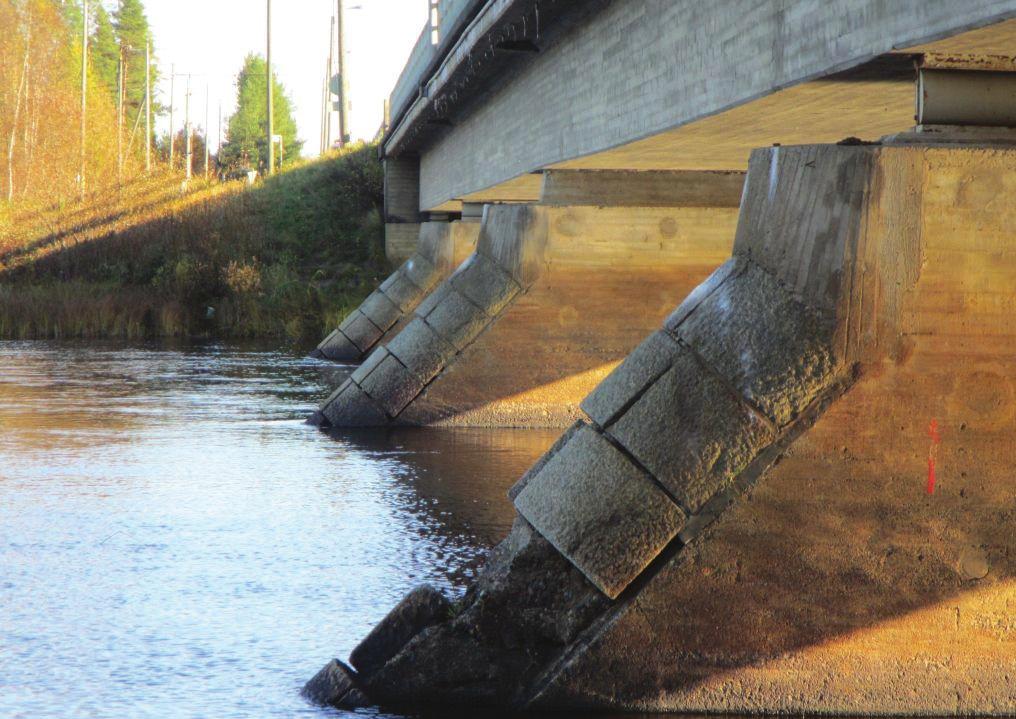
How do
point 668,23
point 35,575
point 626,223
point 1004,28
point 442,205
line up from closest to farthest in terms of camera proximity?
1. point 1004,28
2. point 35,575
3. point 668,23
4. point 626,223
5. point 442,205

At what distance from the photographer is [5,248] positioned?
42.0 m

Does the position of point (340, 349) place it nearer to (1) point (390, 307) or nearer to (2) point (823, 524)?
(1) point (390, 307)

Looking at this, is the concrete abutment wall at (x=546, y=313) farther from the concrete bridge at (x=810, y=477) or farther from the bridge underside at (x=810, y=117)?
the concrete bridge at (x=810, y=477)

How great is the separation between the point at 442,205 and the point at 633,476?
2271cm

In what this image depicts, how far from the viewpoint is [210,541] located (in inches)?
385

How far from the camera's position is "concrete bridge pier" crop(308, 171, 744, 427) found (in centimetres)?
1524

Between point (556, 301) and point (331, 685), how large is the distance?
9451 millimetres

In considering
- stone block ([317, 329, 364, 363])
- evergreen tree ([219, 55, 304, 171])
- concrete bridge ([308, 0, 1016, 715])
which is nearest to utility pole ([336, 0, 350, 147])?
stone block ([317, 329, 364, 363])

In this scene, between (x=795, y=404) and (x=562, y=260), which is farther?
(x=562, y=260)

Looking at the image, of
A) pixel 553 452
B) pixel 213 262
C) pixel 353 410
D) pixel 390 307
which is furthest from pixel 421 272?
pixel 553 452

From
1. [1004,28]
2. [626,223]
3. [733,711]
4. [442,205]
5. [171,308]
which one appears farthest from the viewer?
[171,308]

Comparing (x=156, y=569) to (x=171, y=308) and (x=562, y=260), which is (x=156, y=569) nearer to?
(x=562, y=260)

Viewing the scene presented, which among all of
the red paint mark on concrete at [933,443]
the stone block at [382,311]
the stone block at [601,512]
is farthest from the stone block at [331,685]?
the stone block at [382,311]

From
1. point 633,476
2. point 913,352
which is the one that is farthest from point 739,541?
point 913,352
